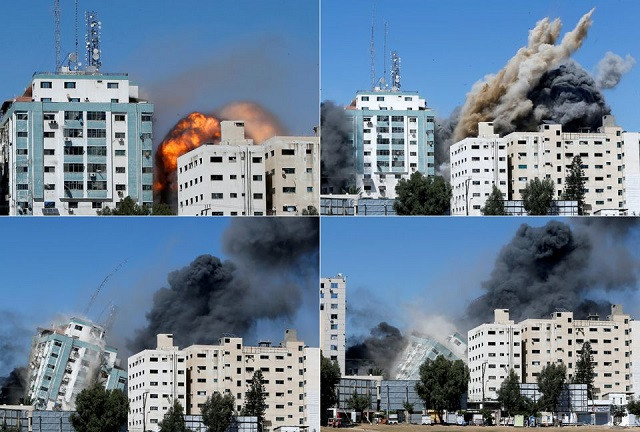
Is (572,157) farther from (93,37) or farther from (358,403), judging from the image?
(93,37)

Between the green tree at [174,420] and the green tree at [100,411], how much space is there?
0.73 metres

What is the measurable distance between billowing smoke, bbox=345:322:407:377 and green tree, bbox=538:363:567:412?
2909mm

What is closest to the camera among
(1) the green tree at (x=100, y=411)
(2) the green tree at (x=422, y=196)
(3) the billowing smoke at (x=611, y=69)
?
(1) the green tree at (x=100, y=411)

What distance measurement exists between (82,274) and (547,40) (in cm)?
1045

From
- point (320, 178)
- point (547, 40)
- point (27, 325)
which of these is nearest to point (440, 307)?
point (320, 178)

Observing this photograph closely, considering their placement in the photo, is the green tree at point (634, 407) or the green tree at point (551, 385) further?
the green tree at point (634, 407)

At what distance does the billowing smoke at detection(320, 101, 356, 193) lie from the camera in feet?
111

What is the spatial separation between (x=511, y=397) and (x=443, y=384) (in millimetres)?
1348

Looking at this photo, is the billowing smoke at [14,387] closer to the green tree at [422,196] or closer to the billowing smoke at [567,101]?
the green tree at [422,196]

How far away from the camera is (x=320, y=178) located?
33750 millimetres

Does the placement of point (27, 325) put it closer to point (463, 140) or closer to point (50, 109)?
point (50, 109)

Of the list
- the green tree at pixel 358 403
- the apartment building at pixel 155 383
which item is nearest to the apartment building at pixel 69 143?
the apartment building at pixel 155 383

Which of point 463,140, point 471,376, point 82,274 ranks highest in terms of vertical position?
point 463,140

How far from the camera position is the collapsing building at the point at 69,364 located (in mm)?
31391
